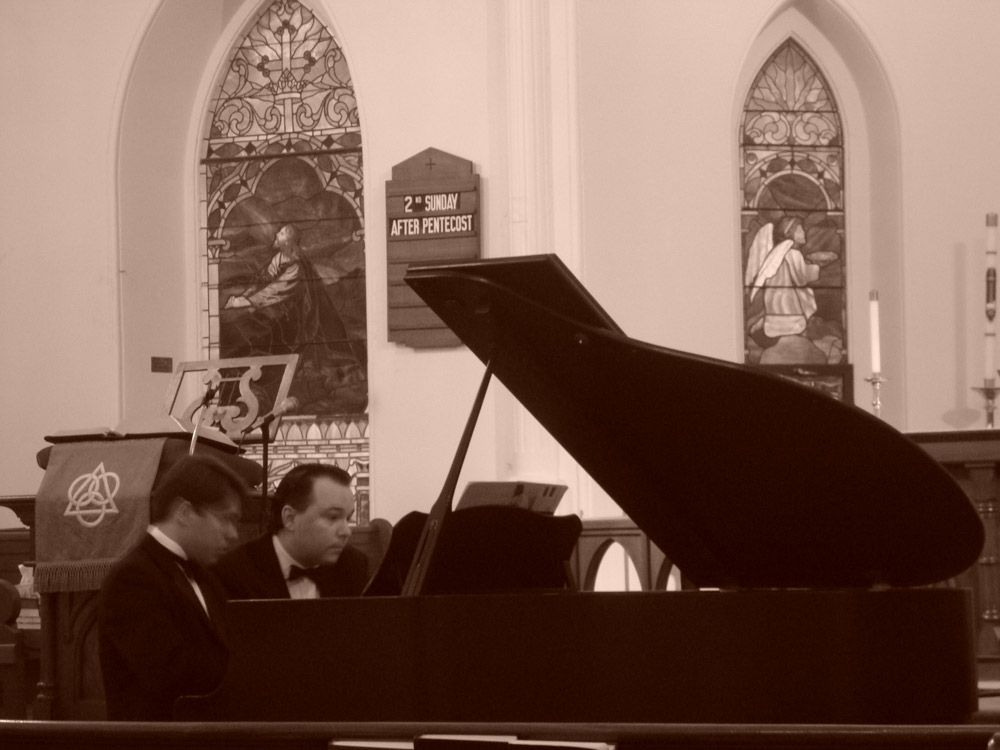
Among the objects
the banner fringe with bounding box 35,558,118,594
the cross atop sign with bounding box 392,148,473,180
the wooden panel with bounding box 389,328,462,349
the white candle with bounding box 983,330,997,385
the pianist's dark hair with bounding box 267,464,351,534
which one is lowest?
the banner fringe with bounding box 35,558,118,594

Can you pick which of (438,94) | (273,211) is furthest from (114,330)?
(438,94)

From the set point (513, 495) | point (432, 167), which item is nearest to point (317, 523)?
point (513, 495)

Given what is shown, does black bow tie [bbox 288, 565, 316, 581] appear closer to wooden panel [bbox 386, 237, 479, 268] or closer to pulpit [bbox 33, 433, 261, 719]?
pulpit [bbox 33, 433, 261, 719]

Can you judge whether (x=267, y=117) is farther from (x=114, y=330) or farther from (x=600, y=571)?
(x=600, y=571)

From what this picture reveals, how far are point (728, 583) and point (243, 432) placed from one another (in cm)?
394

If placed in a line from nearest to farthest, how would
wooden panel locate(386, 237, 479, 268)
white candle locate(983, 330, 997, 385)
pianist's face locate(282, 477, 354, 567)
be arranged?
pianist's face locate(282, 477, 354, 567)
white candle locate(983, 330, 997, 385)
wooden panel locate(386, 237, 479, 268)

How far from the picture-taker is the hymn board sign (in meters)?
8.12

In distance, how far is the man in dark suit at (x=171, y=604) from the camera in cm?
363

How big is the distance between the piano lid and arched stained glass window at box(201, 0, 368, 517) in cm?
573

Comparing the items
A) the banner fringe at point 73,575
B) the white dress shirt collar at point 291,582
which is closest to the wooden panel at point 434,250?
the banner fringe at point 73,575

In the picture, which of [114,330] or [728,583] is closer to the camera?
[728,583]

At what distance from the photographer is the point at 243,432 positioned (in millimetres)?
6770

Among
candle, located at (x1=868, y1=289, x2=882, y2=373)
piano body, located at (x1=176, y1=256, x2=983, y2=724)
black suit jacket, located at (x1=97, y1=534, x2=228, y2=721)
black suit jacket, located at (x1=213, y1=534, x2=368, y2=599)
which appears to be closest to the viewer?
piano body, located at (x1=176, y1=256, x2=983, y2=724)

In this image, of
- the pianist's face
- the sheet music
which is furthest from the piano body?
the sheet music
